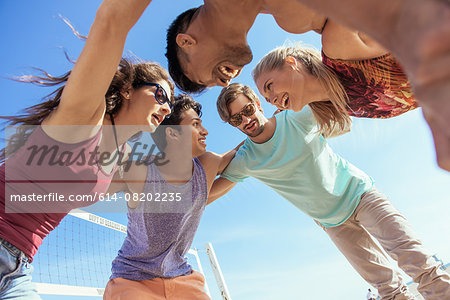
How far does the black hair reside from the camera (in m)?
2.20

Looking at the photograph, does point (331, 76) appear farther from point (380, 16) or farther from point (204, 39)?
point (380, 16)

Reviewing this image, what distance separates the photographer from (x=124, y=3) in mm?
1274

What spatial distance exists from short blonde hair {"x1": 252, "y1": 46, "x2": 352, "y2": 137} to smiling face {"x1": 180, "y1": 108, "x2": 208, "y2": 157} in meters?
0.77

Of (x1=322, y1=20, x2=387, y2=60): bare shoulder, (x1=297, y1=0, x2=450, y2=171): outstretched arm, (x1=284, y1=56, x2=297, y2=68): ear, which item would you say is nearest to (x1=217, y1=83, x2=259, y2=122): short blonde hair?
(x1=284, y1=56, x2=297, y2=68): ear

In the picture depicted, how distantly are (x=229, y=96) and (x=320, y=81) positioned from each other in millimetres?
1288

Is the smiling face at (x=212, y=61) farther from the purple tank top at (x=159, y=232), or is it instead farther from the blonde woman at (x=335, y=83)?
the purple tank top at (x=159, y=232)

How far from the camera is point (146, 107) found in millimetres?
2479

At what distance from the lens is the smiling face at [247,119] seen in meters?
3.42

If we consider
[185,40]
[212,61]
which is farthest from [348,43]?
[185,40]

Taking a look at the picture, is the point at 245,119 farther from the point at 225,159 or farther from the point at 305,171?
the point at 305,171

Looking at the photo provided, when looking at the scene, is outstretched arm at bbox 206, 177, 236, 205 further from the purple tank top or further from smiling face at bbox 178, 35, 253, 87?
smiling face at bbox 178, 35, 253, 87

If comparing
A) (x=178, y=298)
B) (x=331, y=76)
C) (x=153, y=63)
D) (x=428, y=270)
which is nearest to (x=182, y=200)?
(x=178, y=298)

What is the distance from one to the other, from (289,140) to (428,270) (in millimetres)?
1640

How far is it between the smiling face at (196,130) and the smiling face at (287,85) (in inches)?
31.8
